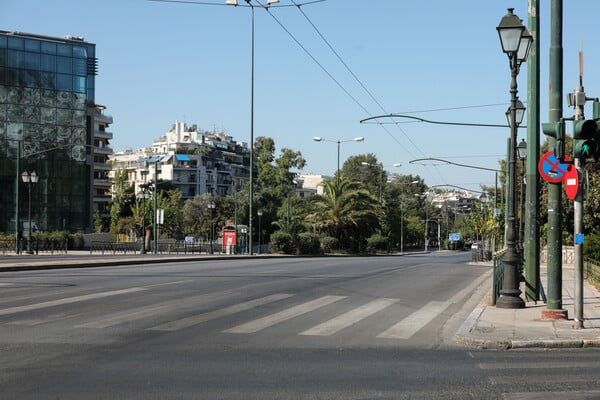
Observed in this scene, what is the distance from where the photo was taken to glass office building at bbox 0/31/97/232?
72.1m

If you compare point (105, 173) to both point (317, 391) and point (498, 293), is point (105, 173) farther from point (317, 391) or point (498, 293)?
point (317, 391)

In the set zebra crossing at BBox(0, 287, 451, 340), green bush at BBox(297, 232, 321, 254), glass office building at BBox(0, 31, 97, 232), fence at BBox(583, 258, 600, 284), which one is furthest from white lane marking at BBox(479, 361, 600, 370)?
glass office building at BBox(0, 31, 97, 232)

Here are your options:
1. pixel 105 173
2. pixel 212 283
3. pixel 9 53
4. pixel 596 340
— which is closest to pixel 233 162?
pixel 105 173

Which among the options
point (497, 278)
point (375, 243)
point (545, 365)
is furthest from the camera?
point (375, 243)

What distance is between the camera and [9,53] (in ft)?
235

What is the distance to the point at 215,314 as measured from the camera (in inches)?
547

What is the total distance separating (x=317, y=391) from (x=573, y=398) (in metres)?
2.44

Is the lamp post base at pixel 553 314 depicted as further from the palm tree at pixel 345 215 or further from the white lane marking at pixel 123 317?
the palm tree at pixel 345 215

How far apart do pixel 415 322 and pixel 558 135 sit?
404 centimetres

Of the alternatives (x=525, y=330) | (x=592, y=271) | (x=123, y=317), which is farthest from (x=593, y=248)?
(x=123, y=317)

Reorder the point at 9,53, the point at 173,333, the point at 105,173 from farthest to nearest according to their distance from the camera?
the point at 105,173 < the point at 9,53 < the point at 173,333

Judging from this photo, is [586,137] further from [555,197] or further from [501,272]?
[501,272]

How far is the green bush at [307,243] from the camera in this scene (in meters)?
65.1

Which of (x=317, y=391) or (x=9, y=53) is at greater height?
(x=9, y=53)
